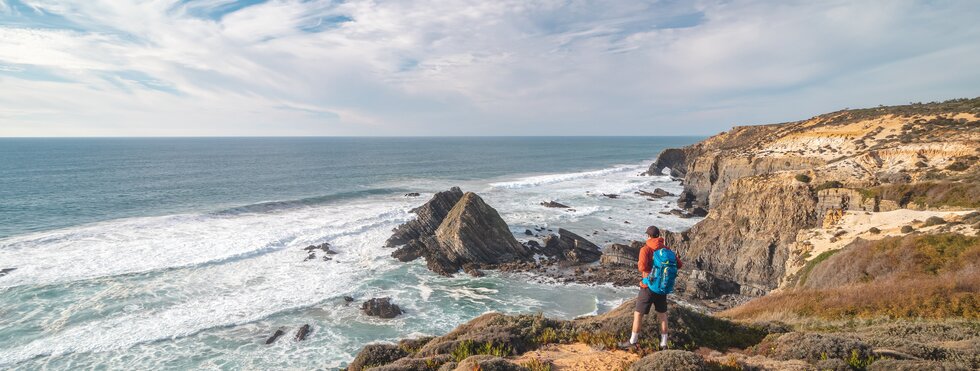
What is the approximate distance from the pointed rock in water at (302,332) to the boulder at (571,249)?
19.2m

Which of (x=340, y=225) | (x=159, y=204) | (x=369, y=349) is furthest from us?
(x=159, y=204)

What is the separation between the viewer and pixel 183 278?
96.6 ft

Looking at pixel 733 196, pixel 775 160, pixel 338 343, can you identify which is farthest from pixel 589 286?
pixel 775 160

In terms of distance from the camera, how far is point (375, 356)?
1242 cm

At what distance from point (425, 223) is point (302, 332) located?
18379 mm

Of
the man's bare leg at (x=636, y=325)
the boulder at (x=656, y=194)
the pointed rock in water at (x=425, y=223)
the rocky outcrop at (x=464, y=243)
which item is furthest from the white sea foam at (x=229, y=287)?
the boulder at (x=656, y=194)

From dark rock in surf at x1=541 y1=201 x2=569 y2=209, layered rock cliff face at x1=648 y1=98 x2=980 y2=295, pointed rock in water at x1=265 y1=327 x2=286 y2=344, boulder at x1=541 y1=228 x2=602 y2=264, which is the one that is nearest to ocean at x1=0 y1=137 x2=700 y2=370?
pointed rock in water at x1=265 y1=327 x2=286 y2=344

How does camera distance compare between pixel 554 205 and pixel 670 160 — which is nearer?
pixel 554 205

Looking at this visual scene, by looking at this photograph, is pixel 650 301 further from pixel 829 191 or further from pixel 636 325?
pixel 829 191

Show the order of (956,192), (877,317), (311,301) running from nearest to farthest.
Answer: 1. (877,317)
2. (956,192)
3. (311,301)

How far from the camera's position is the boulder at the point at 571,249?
34.5 metres

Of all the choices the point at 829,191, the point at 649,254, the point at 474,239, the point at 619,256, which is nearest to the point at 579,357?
the point at 649,254

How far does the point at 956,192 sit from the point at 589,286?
19.3 metres

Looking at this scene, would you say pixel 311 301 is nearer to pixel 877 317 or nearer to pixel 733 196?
pixel 877 317
